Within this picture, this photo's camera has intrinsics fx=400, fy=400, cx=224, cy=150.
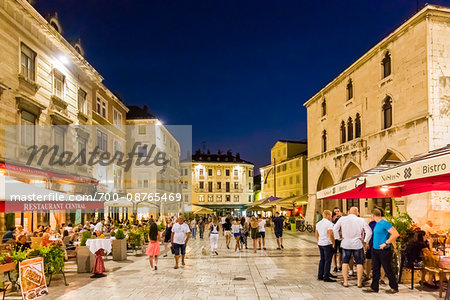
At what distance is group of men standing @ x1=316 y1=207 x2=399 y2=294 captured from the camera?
9125 mm

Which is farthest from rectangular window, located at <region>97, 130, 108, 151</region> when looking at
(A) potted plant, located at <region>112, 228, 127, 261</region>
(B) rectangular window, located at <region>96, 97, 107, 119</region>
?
(A) potted plant, located at <region>112, 228, 127, 261</region>

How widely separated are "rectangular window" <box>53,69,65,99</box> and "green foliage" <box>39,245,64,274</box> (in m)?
13.8

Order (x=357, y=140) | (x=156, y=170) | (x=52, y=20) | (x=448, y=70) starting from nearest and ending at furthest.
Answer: (x=448, y=70) < (x=52, y=20) < (x=357, y=140) < (x=156, y=170)

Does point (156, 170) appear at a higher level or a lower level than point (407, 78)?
lower

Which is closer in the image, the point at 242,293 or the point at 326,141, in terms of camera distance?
the point at 242,293

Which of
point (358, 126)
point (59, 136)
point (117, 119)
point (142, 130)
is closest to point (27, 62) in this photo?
point (59, 136)

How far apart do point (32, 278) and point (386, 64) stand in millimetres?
21120

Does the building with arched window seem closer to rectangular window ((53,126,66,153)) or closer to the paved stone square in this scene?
the paved stone square

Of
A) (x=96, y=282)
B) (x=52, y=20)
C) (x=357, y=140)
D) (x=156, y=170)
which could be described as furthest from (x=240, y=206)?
(x=96, y=282)

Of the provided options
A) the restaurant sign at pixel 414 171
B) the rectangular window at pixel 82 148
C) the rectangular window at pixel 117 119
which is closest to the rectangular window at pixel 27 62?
the rectangular window at pixel 82 148

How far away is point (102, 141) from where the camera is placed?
3075 cm

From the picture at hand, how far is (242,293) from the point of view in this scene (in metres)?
9.49

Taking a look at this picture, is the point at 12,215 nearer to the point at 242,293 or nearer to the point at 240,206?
the point at 242,293

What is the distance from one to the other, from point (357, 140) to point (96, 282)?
19598mm
